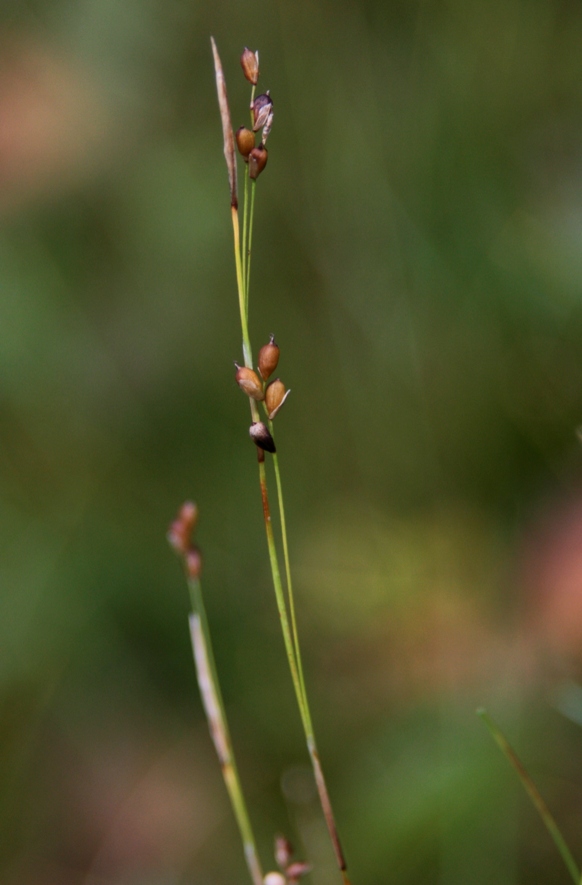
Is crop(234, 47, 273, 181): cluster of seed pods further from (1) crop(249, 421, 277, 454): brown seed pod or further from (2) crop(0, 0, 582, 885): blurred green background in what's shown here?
(2) crop(0, 0, 582, 885): blurred green background

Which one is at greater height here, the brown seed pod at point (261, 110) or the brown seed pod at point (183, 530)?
the brown seed pod at point (261, 110)

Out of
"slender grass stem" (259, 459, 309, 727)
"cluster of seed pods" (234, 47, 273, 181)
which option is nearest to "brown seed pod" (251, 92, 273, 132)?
"cluster of seed pods" (234, 47, 273, 181)

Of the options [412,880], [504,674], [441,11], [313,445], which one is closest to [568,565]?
[504,674]

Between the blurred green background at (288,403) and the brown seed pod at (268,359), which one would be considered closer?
the brown seed pod at (268,359)

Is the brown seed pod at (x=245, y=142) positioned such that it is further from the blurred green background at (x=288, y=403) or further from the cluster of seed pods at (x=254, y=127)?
the blurred green background at (x=288, y=403)

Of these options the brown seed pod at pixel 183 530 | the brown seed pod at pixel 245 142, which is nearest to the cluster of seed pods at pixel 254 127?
the brown seed pod at pixel 245 142
